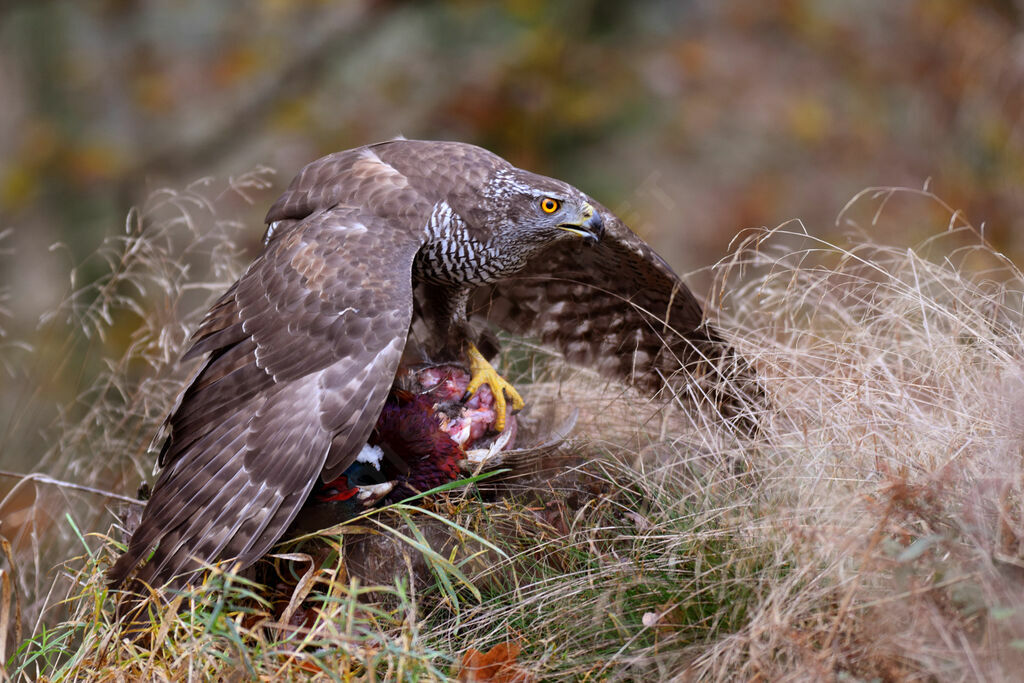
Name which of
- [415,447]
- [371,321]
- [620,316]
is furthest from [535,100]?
[371,321]

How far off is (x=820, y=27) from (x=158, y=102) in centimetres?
660

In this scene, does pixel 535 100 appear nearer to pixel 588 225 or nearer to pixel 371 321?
pixel 588 225

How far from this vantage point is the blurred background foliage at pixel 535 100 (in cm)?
820

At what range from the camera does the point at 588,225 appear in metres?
3.11

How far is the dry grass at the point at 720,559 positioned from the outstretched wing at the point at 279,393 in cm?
16

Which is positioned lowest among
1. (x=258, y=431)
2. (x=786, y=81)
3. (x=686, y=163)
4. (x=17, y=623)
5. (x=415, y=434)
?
(x=686, y=163)

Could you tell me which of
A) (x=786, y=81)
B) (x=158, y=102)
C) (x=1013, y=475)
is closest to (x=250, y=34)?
(x=158, y=102)

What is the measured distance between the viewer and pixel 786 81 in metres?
9.25

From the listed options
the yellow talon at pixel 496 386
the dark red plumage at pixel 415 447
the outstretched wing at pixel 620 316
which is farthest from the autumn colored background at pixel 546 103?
the dark red plumage at pixel 415 447

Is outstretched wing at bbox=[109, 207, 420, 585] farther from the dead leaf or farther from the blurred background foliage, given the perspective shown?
the blurred background foliage

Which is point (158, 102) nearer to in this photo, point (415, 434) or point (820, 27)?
point (820, 27)

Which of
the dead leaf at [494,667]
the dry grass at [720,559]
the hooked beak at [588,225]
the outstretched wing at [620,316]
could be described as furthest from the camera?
the outstretched wing at [620,316]

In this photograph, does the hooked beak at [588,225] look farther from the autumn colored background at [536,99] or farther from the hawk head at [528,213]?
the autumn colored background at [536,99]

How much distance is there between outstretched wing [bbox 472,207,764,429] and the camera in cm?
325
